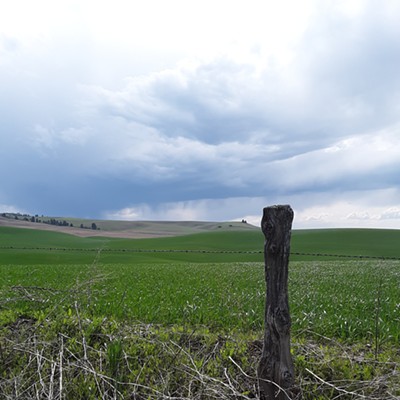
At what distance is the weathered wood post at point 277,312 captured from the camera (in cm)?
421

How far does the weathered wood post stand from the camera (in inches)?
166

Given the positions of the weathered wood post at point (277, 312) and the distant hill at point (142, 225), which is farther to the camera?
the distant hill at point (142, 225)

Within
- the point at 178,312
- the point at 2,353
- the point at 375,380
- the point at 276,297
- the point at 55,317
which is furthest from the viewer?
the point at 178,312

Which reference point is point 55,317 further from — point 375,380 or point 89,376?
point 375,380

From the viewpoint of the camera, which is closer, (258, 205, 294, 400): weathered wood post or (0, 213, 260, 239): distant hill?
(258, 205, 294, 400): weathered wood post

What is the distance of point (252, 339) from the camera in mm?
5863

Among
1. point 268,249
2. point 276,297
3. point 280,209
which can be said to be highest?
point 280,209

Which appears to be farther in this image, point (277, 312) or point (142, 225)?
point (142, 225)

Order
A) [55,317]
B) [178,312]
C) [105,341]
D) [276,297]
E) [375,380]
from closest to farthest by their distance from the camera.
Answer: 1. [276,297]
2. [375,380]
3. [105,341]
4. [55,317]
5. [178,312]

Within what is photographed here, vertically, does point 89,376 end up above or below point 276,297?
below

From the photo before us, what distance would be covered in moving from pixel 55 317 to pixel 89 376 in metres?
2.25

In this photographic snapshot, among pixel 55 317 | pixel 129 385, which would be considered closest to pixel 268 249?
pixel 129 385

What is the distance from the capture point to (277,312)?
4.21m

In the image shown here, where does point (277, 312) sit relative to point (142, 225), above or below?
above
